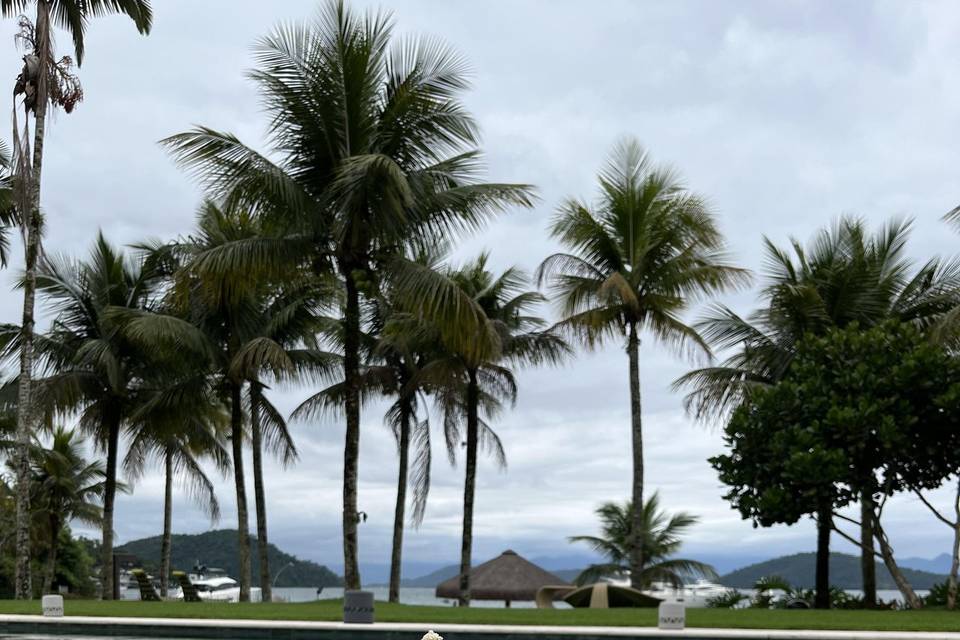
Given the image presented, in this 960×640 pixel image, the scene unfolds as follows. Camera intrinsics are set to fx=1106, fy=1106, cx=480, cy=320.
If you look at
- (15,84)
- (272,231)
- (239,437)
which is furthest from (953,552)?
(15,84)

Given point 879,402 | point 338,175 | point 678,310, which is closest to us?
point 338,175

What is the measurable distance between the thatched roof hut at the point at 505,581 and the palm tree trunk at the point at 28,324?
31.7 ft

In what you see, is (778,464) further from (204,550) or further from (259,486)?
(204,550)

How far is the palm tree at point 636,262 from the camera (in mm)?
23469

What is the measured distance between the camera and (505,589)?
26734 mm

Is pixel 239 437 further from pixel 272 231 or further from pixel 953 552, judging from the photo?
pixel 953 552

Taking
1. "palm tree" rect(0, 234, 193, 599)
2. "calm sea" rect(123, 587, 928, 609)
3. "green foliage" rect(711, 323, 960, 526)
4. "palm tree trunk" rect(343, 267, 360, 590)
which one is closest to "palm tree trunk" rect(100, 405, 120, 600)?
"palm tree" rect(0, 234, 193, 599)

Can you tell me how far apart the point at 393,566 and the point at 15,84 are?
13.7 metres

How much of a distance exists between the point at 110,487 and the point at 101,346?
3.43 m

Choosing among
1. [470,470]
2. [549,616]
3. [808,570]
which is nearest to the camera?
[549,616]

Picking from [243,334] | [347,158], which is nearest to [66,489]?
[243,334]

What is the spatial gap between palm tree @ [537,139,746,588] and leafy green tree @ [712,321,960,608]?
2862 millimetres

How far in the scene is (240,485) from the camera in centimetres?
2678

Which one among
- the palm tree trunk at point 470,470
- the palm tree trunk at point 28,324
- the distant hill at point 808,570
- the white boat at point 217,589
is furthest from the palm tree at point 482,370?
the distant hill at point 808,570
